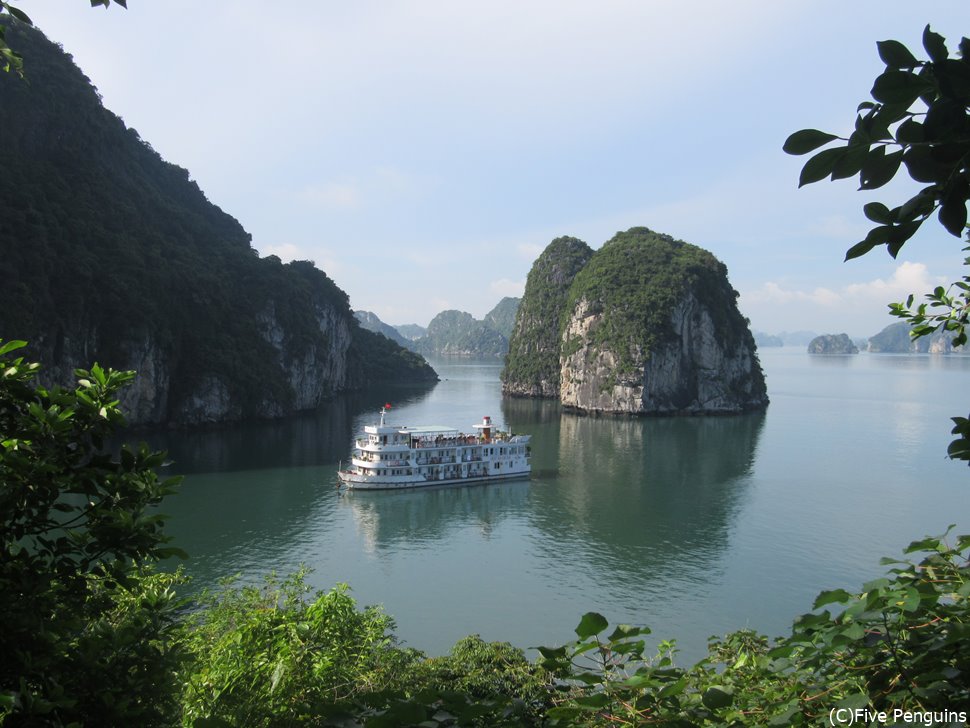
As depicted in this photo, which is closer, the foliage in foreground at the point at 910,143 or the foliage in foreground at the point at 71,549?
the foliage in foreground at the point at 910,143

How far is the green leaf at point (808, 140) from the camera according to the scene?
1.10 metres

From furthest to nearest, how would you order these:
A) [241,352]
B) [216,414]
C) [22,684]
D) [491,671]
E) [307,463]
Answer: [241,352], [216,414], [307,463], [491,671], [22,684]

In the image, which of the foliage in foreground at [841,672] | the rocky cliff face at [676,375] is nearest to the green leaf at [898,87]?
the foliage in foreground at [841,672]

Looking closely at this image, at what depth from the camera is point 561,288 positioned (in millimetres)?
78625

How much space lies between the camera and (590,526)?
21844mm

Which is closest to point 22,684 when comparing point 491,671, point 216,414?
point 491,671

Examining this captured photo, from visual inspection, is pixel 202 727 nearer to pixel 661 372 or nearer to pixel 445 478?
pixel 445 478

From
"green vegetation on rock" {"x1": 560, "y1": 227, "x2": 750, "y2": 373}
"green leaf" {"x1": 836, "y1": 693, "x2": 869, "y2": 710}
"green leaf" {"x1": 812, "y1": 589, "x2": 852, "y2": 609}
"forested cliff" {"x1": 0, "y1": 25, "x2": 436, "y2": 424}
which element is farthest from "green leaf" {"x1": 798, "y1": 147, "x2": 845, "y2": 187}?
"green vegetation on rock" {"x1": 560, "y1": 227, "x2": 750, "y2": 373}

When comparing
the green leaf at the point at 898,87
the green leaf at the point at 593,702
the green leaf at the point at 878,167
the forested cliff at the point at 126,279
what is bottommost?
the green leaf at the point at 593,702

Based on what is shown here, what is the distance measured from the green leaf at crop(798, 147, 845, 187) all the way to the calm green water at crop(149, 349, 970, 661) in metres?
13.5

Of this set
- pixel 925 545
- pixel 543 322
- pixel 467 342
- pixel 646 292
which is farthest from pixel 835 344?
pixel 925 545

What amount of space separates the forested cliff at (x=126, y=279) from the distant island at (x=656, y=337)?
2613 cm

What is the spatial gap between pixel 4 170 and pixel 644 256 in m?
52.5

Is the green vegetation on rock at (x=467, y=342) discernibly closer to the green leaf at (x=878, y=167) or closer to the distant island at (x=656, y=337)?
the distant island at (x=656, y=337)
